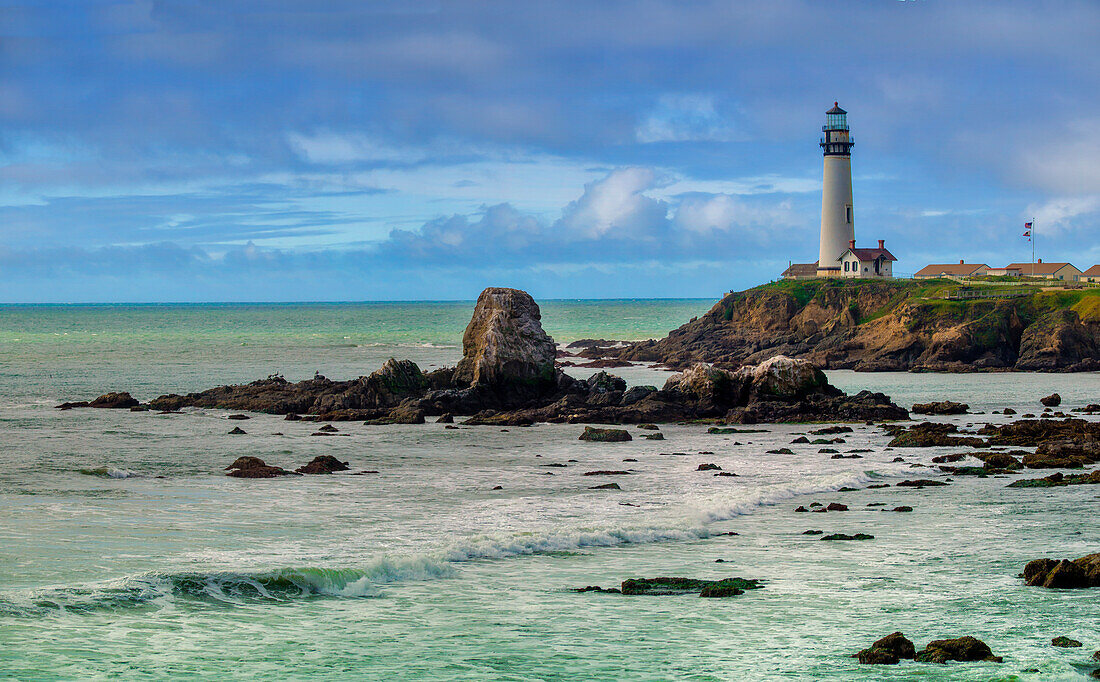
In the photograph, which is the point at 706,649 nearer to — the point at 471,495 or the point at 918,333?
the point at 471,495

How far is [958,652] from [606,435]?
21.4 metres

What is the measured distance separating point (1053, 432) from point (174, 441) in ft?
85.2

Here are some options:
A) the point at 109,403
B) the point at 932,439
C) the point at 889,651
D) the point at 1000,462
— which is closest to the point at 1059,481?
the point at 1000,462

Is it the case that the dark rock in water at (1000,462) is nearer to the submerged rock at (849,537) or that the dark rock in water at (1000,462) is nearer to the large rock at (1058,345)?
the submerged rock at (849,537)

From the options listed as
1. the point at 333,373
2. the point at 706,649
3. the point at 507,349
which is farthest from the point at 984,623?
the point at 333,373

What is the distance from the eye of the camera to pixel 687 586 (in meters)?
13.9

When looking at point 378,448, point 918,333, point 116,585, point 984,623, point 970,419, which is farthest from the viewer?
point 918,333

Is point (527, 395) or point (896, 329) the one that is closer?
point (527, 395)

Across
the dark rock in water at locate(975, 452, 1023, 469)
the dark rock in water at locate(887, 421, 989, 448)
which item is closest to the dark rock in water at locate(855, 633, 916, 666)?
the dark rock in water at locate(975, 452, 1023, 469)

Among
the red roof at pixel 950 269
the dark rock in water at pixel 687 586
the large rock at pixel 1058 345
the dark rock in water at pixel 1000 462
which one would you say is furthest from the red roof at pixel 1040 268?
the dark rock in water at pixel 687 586

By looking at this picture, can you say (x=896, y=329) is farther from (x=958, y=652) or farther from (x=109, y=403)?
(x=958, y=652)

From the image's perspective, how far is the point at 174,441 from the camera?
31.4 meters

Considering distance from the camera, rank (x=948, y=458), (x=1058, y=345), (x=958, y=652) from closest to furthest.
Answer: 1. (x=958, y=652)
2. (x=948, y=458)
3. (x=1058, y=345)

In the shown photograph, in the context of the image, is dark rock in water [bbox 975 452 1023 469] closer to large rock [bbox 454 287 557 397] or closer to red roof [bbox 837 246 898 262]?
large rock [bbox 454 287 557 397]
